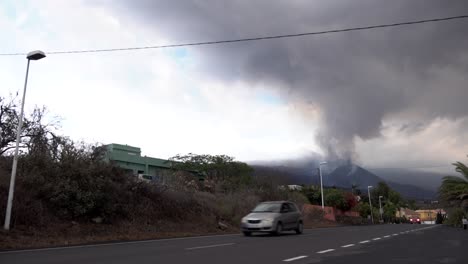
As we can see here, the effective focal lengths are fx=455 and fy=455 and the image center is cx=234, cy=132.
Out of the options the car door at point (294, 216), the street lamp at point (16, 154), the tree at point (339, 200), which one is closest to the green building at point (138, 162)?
the tree at point (339, 200)

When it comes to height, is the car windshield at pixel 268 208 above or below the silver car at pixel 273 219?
above

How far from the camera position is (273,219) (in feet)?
68.9

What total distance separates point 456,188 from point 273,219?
86.5ft

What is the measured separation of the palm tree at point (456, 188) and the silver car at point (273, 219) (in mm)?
22967

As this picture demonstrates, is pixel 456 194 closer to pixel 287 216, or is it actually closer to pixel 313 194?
pixel 287 216

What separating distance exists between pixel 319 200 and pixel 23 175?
57.4m

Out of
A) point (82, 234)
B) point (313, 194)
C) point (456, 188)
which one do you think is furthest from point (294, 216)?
point (313, 194)

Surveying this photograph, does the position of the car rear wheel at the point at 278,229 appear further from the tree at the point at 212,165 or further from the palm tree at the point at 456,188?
the tree at the point at 212,165

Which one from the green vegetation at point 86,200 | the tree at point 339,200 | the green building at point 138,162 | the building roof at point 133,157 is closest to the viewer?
the green vegetation at point 86,200

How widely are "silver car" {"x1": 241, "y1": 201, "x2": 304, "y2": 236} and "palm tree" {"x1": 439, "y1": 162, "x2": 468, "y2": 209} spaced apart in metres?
23.0

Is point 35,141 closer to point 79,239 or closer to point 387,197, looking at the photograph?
point 79,239

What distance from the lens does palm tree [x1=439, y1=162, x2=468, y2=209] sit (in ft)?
130

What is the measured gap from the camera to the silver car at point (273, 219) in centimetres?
2091

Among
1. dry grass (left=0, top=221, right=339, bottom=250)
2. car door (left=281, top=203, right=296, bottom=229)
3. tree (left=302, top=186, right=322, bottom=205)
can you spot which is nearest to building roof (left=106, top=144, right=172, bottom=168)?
tree (left=302, top=186, right=322, bottom=205)
